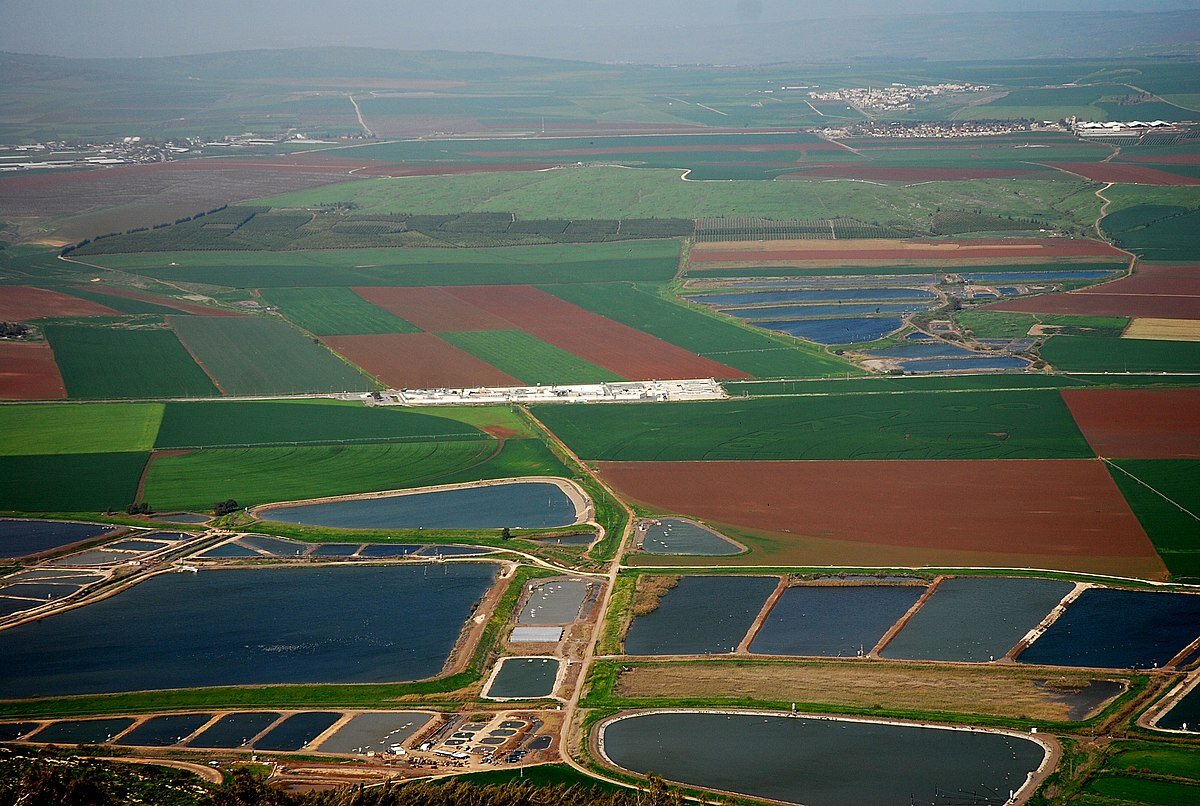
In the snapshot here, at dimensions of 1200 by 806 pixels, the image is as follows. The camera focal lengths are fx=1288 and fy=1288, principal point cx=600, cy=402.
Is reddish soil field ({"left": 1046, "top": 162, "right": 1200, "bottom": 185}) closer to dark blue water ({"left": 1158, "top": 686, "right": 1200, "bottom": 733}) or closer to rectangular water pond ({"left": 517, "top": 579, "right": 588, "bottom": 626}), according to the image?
rectangular water pond ({"left": 517, "top": 579, "right": 588, "bottom": 626})

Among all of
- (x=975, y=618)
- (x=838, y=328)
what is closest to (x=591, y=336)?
(x=838, y=328)

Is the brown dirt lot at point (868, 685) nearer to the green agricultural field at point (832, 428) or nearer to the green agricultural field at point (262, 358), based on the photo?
the green agricultural field at point (832, 428)

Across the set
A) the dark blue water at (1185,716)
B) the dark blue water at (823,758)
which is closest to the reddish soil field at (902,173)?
the dark blue water at (1185,716)

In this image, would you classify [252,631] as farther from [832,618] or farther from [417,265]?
[417,265]

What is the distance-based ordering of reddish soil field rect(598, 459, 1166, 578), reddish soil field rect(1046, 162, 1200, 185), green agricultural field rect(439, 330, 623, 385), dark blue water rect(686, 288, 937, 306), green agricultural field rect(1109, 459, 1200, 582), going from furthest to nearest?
reddish soil field rect(1046, 162, 1200, 185) → dark blue water rect(686, 288, 937, 306) → green agricultural field rect(439, 330, 623, 385) → reddish soil field rect(598, 459, 1166, 578) → green agricultural field rect(1109, 459, 1200, 582)

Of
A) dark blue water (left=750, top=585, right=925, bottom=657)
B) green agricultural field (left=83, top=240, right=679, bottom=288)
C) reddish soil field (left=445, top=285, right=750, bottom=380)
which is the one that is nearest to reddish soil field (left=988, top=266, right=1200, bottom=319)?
reddish soil field (left=445, top=285, right=750, bottom=380)

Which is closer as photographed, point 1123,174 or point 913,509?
point 913,509

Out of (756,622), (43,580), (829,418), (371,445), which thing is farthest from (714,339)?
(43,580)
